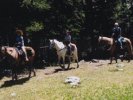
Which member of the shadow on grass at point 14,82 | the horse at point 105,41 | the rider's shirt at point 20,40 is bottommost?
the shadow on grass at point 14,82

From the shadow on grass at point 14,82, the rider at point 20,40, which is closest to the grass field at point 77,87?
the shadow on grass at point 14,82

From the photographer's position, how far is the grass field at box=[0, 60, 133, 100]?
776 inches

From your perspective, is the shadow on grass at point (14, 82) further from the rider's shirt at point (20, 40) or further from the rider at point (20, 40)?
the rider's shirt at point (20, 40)

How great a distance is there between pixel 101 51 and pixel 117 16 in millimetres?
4023

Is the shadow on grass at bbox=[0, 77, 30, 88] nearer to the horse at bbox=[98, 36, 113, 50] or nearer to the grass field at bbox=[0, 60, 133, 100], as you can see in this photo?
the grass field at bbox=[0, 60, 133, 100]

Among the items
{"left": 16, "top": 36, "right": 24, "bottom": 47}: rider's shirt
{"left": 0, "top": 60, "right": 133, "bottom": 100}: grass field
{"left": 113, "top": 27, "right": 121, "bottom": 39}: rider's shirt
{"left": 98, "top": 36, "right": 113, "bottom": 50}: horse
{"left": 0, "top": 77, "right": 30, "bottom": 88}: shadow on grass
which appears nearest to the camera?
{"left": 0, "top": 60, "right": 133, "bottom": 100}: grass field

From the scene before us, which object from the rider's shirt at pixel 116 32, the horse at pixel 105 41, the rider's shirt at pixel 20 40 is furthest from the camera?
the horse at pixel 105 41

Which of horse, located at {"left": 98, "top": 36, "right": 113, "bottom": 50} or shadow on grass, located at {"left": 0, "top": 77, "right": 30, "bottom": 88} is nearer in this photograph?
shadow on grass, located at {"left": 0, "top": 77, "right": 30, "bottom": 88}

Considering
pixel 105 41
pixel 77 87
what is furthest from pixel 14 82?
pixel 105 41

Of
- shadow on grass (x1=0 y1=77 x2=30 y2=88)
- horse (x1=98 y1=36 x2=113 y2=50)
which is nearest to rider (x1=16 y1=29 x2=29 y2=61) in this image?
shadow on grass (x1=0 y1=77 x2=30 y2=88)

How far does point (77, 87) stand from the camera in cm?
2283

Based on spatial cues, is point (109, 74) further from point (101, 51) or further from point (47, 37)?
point (101, 51)

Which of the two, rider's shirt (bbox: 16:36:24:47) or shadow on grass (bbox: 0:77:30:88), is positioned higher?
rider's shirt (bbox: 16:36:24:47)

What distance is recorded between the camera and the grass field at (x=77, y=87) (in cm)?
Result: 1972
